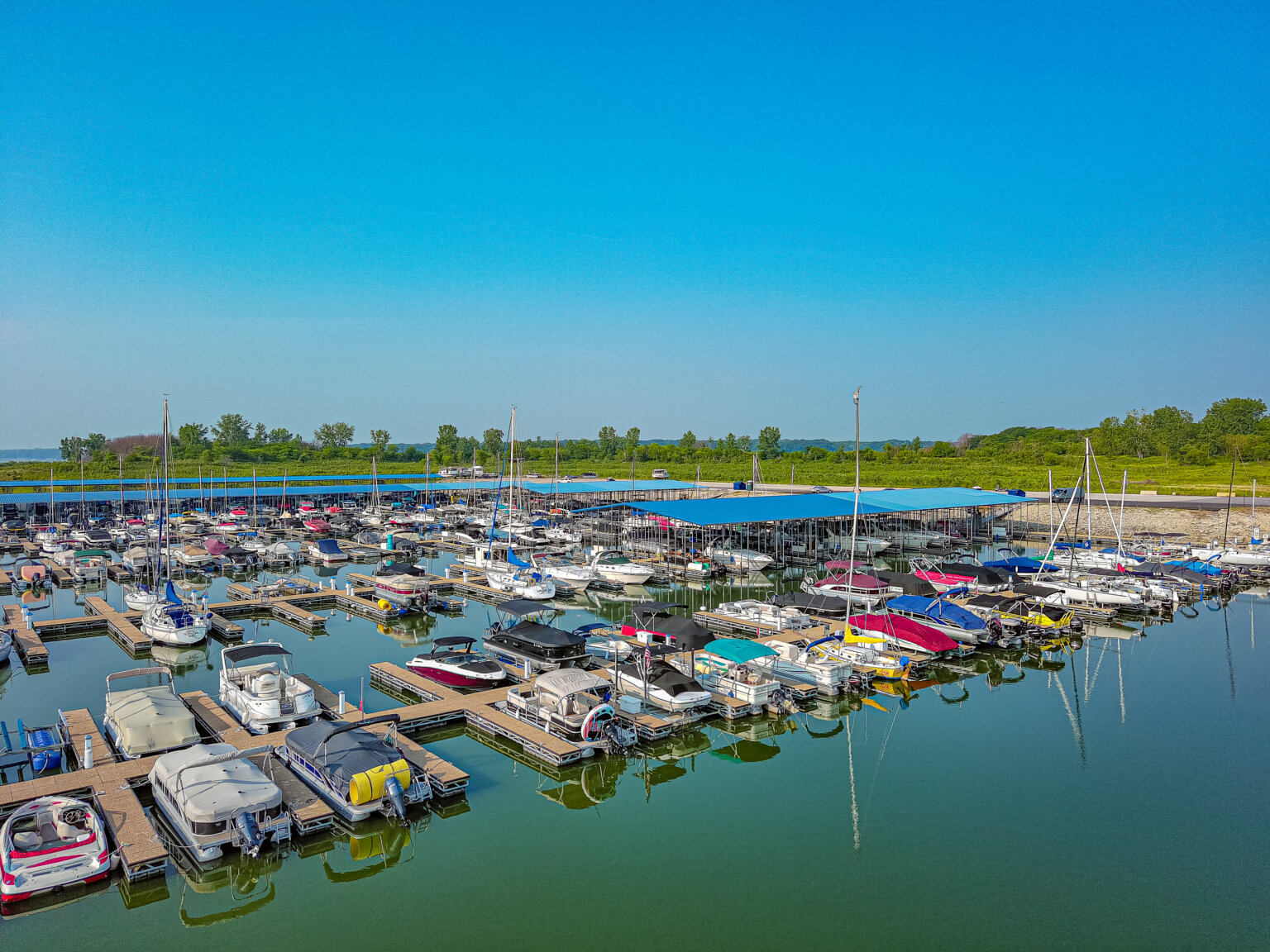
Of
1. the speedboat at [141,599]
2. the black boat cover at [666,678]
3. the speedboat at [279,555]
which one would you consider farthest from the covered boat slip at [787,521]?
the speedboat at [141,599]

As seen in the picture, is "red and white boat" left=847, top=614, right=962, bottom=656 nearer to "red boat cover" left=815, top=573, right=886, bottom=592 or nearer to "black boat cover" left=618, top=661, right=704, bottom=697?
"red boat cover" left=815, top=573, right=886, bottom=592

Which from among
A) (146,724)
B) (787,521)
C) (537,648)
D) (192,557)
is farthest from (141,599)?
(787,521)

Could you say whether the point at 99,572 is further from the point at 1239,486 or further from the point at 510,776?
the point at 1239,486

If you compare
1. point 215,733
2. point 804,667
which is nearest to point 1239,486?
point 804,667

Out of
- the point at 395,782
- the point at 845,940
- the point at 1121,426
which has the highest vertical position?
the point at 1121,426

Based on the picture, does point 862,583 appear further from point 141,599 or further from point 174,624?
point 141,599

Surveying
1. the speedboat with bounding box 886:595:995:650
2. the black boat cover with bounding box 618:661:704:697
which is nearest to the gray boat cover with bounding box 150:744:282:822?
the black boat cover with bounding box 618:661:704:697
